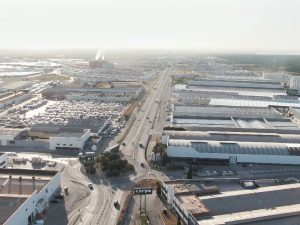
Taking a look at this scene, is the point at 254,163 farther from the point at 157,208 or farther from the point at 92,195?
the point at 92,195

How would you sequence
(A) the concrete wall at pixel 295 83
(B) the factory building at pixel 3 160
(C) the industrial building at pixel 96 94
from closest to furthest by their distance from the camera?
(B) the factory building at pixel 3 160, (C) the industrial building at pixel 96 94, (A) the concrete wall at pixel 295 83

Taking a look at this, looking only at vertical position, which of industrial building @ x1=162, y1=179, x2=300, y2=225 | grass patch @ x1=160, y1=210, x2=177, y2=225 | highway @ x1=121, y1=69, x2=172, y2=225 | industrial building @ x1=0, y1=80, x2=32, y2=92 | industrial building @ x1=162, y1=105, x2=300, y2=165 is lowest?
grass patch @ x1=160, y1=210, x2=177, y2=225

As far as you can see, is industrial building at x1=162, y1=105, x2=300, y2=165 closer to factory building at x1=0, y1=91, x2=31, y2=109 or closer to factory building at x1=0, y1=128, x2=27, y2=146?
factory building at x1=0, y1=128, x2=27, y2=146

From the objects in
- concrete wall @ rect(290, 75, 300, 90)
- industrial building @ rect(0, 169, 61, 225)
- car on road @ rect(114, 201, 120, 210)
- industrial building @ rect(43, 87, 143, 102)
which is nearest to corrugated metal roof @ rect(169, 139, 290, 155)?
car on road @ rect(114, 201, 120, 210)

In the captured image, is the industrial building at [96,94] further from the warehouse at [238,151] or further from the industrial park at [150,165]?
the warehouse at [238,151]

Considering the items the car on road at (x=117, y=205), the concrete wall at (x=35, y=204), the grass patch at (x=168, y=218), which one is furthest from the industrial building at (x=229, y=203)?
the concrete wall at (x=35, y=204)

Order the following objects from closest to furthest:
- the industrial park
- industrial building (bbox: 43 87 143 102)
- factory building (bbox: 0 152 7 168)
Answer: the industrial park, factory building (bbox: 0 152 7 168), industrial building (bbox: 43 87 143 102)
